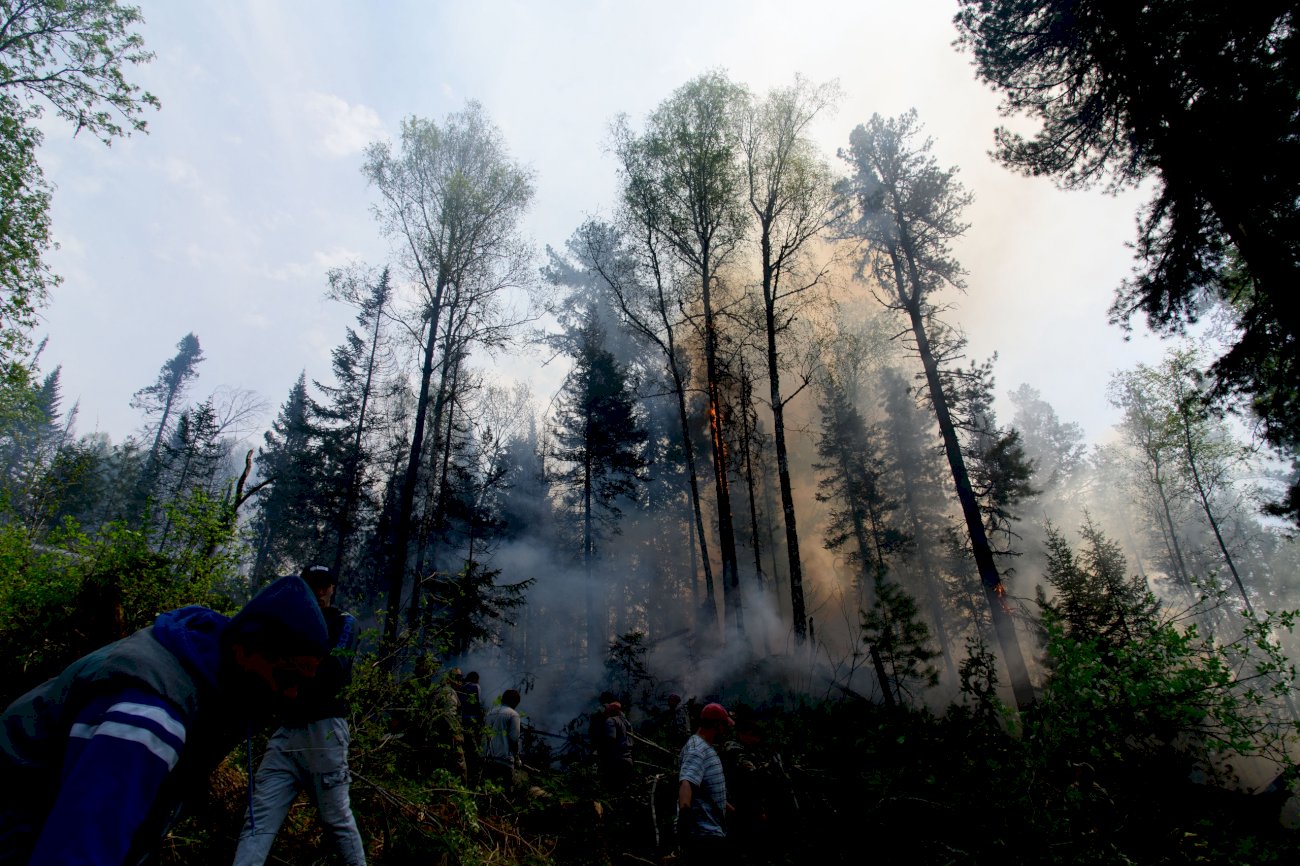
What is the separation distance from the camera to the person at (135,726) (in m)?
1.41

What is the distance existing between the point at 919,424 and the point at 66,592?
32.2 meters

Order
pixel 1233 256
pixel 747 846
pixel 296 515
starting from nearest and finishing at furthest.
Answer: pixel 747 846 < pixel 1233 256 < pixel 296 515

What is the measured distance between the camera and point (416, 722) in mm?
6184

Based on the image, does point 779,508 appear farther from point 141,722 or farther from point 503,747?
point 141,722

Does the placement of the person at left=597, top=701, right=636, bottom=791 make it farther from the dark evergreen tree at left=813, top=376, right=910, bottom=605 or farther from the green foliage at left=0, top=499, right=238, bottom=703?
the dark evergreen tree at left=813, top=376, right=910, bottom=605

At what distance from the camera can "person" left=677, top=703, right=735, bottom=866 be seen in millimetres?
4383

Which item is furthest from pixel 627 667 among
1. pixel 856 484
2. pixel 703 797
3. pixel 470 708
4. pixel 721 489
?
pixel 856 484

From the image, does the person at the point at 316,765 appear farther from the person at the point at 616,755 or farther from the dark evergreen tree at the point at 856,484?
the dark evergreen tree at the point at 856,484

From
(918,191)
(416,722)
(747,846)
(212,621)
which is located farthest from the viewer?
(918,191)

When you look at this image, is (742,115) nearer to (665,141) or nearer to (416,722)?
(665,141)

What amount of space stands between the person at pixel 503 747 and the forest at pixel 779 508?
0.35 metres

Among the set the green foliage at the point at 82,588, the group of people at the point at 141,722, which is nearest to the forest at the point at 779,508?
the green foliage at the point at 82,588

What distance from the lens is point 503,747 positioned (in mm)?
7930

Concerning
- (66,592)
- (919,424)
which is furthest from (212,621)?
(919,424)
